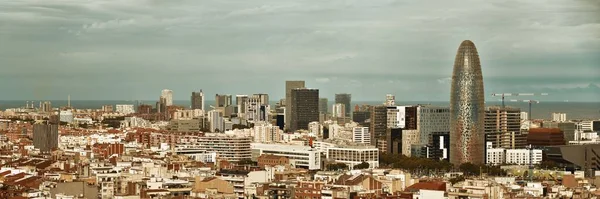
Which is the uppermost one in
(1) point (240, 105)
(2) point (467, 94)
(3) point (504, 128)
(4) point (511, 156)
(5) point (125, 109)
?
(2) point (467, 94)

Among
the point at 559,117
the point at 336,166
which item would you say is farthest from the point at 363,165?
the point at 559,117

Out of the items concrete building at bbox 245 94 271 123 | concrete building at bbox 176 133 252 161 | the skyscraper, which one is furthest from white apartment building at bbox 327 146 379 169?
concrete building at bbox 245 94 271 123

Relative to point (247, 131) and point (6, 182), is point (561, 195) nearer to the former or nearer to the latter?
point (6, 182)

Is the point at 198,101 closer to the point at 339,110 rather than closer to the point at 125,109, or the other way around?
the point at 125,109

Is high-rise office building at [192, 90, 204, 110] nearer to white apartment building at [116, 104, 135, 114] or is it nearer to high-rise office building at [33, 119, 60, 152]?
white apartment building at [116, 104, 135, 114]

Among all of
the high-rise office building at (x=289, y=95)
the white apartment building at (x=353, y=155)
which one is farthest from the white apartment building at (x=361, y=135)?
the high-rise office building at (x=289, y=95)

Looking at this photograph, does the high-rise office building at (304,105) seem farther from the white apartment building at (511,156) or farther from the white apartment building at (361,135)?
the white apartment building at (511,156)
